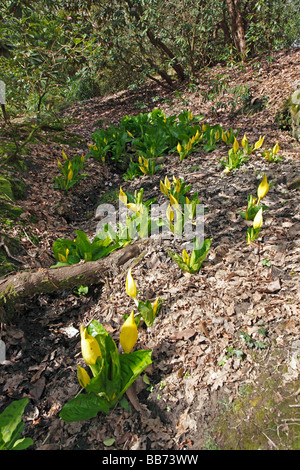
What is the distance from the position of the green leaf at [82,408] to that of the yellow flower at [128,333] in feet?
0.84

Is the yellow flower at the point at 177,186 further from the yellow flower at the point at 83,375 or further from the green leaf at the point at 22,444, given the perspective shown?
the green leaf at the point at 22,444

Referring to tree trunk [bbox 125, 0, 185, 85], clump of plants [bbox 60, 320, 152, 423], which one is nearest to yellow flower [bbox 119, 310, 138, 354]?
clump of plants [bbox 60, 320, 152, 423]

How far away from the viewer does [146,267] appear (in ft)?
7.23

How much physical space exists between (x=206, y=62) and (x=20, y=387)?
8.62 meters

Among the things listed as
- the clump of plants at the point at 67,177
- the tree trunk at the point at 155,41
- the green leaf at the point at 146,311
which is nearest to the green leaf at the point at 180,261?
the green leaf at the point at 146,311

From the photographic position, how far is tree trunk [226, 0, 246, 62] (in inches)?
255

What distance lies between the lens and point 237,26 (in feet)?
22.2

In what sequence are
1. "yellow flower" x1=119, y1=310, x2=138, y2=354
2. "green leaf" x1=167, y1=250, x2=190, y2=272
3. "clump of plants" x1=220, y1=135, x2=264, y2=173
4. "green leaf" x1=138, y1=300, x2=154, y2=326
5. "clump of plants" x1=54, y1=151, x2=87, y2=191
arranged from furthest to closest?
"clump of plants" x1=54, y1=151, x2=87, y2=191 → "clump of plants" x1=220, y1=135, x2=264, y2=173 → "green leaf" x1=167, y1=250, x2=190, y2=272 → "green leaf" x1=138, y1=300, x2=154, y2=326 → "yellow flower" x1=119, y1=310, x2=138, y2=354

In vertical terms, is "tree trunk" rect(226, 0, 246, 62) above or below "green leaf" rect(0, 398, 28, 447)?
above

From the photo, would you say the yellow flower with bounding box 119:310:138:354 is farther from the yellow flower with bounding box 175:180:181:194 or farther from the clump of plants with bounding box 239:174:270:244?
the yellow flower with bounding box 175:180:181:194

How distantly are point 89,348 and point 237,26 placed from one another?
807 cm

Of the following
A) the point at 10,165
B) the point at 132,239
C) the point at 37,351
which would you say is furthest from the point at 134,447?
the point at 10,165

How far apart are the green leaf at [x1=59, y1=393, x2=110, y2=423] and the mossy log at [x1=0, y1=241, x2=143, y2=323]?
2.60 ft

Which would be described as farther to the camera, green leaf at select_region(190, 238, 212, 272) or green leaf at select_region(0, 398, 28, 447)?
green leaf at select_region(190, 238, 212, 272)
